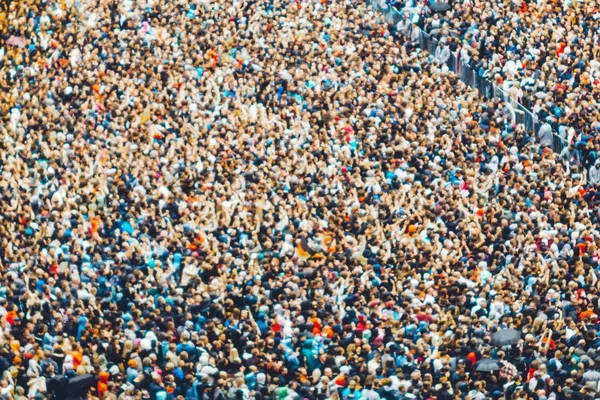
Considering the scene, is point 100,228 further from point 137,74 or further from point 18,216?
point 137,74

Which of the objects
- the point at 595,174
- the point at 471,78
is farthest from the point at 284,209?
the point at 471,78

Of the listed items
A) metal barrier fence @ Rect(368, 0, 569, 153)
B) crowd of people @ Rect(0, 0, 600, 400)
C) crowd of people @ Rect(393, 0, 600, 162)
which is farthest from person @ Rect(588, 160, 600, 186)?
metal barrier fence @ Rect(368, 0, 569, 153)

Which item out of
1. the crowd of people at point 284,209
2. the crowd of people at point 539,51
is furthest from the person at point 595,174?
the crowd of people at point 539,51

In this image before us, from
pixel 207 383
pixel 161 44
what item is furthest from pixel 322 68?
pixel 207 383

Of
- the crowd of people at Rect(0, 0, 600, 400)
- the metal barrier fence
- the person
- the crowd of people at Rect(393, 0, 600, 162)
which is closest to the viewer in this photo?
the crowd of people at Rect(0, 0, 600, 400)

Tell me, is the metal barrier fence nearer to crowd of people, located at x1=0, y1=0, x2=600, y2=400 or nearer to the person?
crowd of people, located at x1=0, y1=0, x2=600, y2=400

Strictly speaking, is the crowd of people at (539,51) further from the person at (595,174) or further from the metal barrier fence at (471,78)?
the person at (595,174)
